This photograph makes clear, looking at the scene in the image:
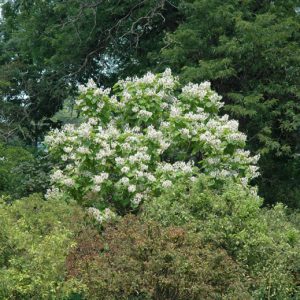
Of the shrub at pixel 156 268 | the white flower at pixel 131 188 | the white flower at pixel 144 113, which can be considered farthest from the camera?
the white flower at pixel 144 113

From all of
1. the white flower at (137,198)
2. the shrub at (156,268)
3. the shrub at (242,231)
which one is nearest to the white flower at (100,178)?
the white flower at (137,198)

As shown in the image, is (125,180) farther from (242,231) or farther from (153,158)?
(242,231)

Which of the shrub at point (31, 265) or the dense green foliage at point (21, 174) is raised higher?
the shrub at point (31, 265)

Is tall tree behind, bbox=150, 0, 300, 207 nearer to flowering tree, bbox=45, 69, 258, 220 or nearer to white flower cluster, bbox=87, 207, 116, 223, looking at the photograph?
flowering tree, bbox=45, 69, 258, 220

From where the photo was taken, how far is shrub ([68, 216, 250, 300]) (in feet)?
16.8

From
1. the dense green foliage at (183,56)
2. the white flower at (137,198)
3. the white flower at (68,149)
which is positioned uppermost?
the white flower at (68,149)

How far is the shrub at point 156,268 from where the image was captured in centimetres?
512

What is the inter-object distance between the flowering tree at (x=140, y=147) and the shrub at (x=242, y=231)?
69 centimetres

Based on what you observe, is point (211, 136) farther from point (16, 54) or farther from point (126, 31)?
point (16, 54)

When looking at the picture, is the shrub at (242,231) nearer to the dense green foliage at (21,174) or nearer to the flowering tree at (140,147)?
the flowering tree at (140,147)

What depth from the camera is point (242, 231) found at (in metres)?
5.90

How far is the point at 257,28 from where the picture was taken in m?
10.6

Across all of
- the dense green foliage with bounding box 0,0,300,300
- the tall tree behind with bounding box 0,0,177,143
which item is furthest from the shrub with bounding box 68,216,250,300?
the tall tree behind with bounding box 0,0,177,143

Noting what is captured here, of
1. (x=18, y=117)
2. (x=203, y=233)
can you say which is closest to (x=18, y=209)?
(x=203, y=233)
